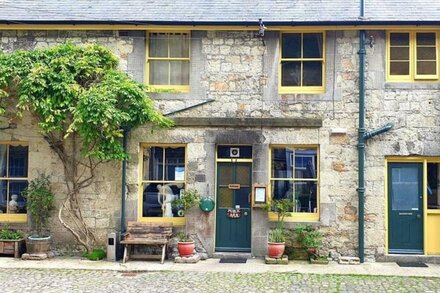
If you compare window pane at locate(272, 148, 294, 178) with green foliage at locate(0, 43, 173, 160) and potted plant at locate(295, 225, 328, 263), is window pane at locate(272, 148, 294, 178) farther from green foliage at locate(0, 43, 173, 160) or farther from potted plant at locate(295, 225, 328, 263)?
green foliage at locate(0, 43, 173, 160)

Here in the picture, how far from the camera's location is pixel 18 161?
1294cm

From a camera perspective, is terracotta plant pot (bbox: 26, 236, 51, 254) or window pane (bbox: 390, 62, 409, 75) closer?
terracotta plant pot (bbox: 26, 236, 51, 254)

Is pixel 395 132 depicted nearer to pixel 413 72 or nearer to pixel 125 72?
pixel 413 72

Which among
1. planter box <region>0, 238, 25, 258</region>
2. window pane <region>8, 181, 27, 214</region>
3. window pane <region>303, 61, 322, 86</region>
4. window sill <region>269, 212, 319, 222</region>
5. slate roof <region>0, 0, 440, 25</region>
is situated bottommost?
planter box <region>0, 238, 25, 258</region>

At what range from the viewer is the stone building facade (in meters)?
12.1

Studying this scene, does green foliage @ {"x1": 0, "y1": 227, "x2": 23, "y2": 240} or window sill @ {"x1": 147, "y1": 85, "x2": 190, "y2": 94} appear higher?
window sill @ {"x1": 147, "y1": 85, "x2": 190, "y2": 94}

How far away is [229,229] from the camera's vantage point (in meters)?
12.4

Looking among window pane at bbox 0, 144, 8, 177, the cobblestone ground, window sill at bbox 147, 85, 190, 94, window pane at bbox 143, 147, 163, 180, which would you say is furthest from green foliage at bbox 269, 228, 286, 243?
window pane at bbox 0, 144, 8, 177

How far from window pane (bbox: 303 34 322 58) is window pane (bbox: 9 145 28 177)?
7067 millimetres

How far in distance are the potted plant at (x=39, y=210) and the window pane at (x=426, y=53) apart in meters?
9.05

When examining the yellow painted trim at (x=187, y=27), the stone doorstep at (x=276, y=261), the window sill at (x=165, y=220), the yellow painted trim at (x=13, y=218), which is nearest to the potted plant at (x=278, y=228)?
the stone doorstep at (x=276, y=261)

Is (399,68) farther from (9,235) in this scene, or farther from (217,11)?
(9,235)

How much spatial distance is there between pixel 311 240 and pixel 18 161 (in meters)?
7.17

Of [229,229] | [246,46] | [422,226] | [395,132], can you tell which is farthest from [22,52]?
[422,226]
